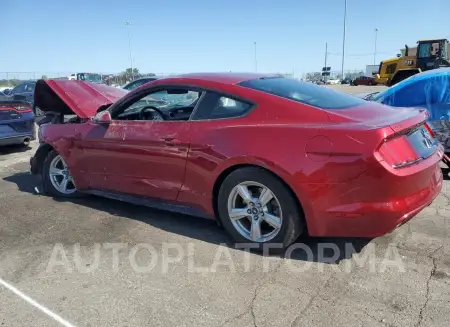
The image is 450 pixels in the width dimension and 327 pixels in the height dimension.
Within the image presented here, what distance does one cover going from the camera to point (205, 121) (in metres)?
3.60

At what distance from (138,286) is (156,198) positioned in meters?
1.20

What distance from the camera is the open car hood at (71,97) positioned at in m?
5.07

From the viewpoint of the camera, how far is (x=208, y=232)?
3.87 metres

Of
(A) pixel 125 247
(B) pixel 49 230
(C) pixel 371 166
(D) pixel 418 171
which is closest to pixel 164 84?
(A) pixel 125 247

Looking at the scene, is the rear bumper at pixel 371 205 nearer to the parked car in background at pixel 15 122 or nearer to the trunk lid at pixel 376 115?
the trunk lid at pixel 376 115

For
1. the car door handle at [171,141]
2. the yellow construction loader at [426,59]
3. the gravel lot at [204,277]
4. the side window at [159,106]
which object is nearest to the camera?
the gravel lot at [204,277]

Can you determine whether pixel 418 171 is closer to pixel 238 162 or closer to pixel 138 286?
pixel 238 162

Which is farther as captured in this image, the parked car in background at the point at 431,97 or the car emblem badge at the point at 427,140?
the parked car in background at the point at 431,97

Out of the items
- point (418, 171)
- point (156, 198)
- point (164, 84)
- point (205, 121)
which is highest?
point (164, 84)

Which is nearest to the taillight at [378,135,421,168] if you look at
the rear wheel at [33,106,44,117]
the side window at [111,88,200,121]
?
the side window at [111,88,200,121]

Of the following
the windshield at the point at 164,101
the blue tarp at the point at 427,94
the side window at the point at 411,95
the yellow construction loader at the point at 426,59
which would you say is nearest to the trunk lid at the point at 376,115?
the windshield at the point at 164,101

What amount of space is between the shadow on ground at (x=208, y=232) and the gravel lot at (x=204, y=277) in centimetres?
2

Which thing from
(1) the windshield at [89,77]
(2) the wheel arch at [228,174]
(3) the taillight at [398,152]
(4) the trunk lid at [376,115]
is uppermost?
(1) the windshield at [89,77]

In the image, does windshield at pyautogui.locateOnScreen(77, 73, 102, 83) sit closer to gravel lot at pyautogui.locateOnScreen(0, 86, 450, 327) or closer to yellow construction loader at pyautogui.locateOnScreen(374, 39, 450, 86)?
yellow construction loader at pyautogui.locateOnScreen(374, 39, 450, 86)
